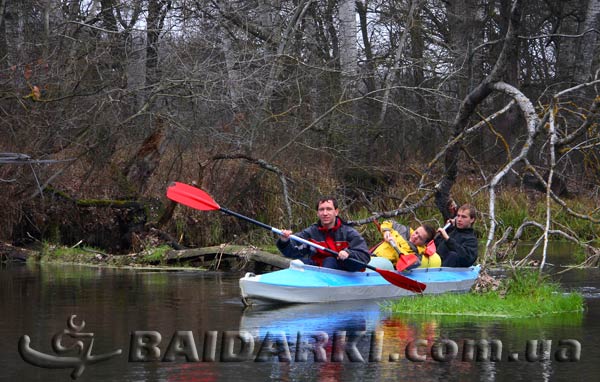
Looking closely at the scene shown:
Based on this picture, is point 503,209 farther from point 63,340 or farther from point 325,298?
point 63,340

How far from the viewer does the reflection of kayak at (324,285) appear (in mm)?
13070

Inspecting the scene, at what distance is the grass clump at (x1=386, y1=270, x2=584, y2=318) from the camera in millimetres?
11906

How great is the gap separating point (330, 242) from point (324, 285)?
0.61m

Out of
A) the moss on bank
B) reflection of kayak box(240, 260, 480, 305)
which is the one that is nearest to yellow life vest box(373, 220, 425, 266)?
reflection of kayak box(240, 260, 480, 305)

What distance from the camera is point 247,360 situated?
901 cm

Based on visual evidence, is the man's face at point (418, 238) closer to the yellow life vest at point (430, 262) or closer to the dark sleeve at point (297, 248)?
the yellow life vest at point (430, 262)

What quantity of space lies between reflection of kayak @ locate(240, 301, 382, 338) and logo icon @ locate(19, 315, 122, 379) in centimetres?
158

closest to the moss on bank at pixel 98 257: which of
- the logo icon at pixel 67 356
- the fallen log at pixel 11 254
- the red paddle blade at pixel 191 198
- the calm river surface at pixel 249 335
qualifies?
the fallen log at pixel 11 254

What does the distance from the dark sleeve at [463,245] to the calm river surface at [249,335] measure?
4.45 feet

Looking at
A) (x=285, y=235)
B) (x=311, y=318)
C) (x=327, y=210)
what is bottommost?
(x=311, y=318)

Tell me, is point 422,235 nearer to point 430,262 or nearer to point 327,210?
point 430,262

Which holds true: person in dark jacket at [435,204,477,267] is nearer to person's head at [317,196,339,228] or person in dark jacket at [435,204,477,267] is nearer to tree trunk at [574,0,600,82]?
person's head at [317,196,339,228]

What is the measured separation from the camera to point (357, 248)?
13.6 meters

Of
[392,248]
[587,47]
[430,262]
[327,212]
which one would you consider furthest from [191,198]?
[587,47]
